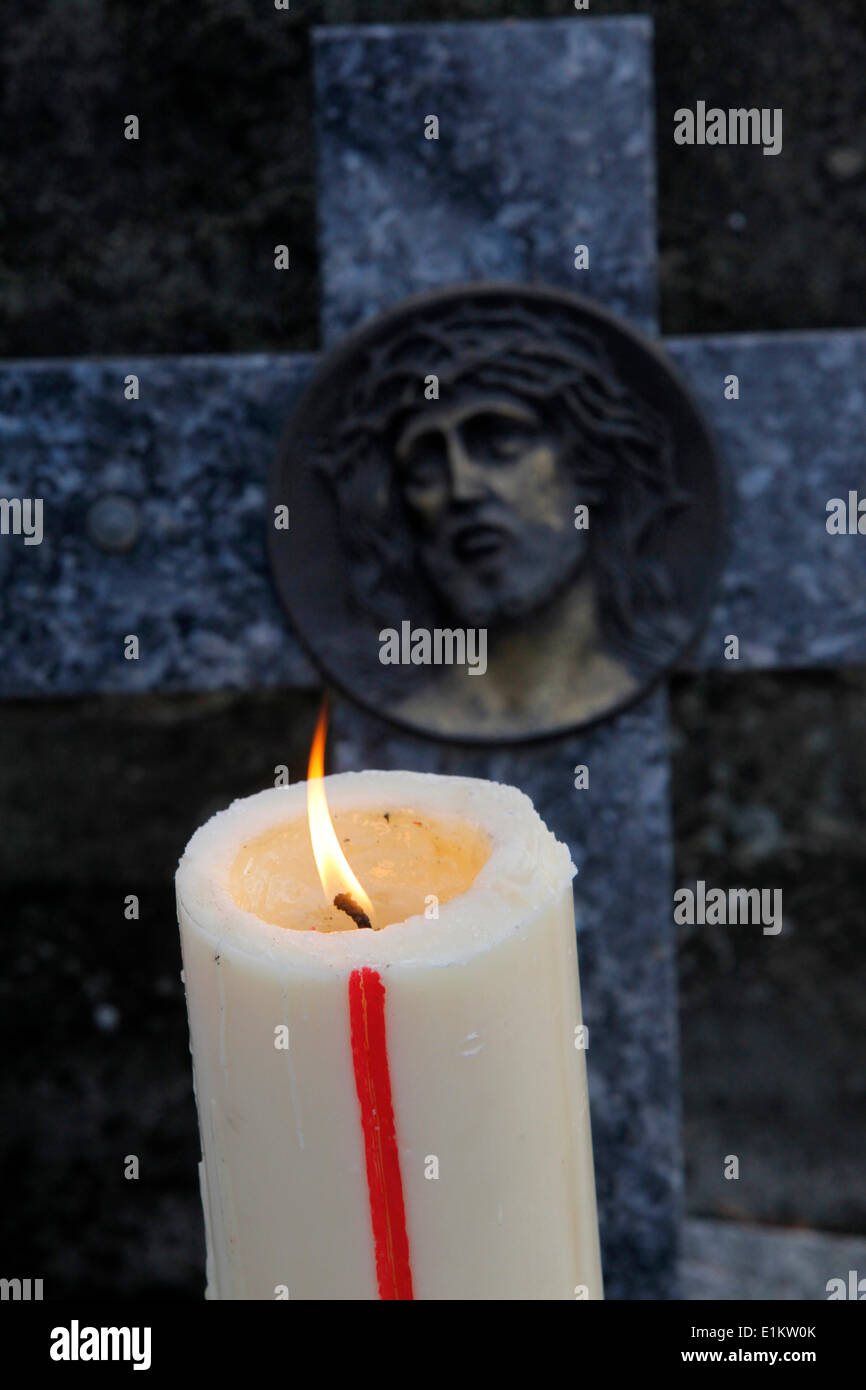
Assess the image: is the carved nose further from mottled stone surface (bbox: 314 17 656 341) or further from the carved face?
mottled stone surface (bbox: 314 17 656 341)

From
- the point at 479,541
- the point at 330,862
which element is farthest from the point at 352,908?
the point at 479,541

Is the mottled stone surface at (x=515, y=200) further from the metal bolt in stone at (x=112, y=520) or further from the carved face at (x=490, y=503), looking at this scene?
the metal bolt in stone at (x=112, y=520)

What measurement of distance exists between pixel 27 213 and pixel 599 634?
92 cm

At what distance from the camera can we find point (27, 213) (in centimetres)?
146

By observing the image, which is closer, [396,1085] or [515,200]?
[396,1085]

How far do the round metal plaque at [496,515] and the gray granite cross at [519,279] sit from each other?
0.15ft

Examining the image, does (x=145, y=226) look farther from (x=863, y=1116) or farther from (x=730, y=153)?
(x=863, y=1116)

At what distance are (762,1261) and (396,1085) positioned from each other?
4.67ft

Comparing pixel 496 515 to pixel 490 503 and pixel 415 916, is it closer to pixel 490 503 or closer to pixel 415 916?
pixel 490 503

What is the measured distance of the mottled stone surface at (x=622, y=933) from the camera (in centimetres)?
151

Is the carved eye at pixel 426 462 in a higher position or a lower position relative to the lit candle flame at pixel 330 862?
higher

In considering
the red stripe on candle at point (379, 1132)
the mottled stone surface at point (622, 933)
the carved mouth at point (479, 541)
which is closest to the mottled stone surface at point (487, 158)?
the carved mouth at point (479, 541)

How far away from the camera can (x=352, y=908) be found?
432 millimetres

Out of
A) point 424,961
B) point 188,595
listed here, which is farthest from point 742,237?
point 424,961
